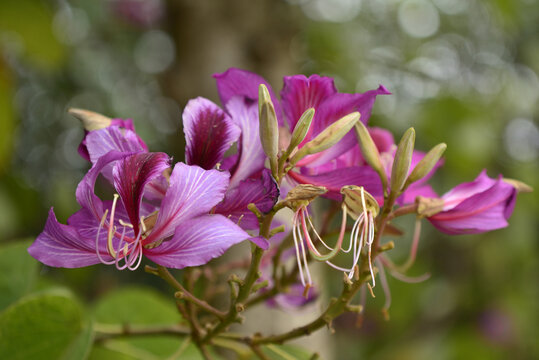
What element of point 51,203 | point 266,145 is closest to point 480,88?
point 51,203

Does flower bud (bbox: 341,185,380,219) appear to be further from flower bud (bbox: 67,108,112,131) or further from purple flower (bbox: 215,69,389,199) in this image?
flower bud (bbox: 67,108,112,131)

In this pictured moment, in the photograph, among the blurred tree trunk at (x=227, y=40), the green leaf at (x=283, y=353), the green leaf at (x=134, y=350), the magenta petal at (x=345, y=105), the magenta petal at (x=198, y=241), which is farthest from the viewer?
the blurred tree trunk at (x=227, y=40)

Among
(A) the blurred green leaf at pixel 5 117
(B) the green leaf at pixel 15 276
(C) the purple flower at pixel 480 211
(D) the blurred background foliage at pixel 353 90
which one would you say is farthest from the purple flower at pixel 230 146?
(A) the blurred green leaf at pixel 5 117

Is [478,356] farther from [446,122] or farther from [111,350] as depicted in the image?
[111,350]

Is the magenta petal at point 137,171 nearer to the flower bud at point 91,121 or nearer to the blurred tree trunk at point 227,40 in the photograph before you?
the flower bud at point 91,121

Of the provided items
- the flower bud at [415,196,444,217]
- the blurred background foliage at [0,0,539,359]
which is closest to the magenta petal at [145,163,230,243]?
the flower bud at [415,196,444,217]

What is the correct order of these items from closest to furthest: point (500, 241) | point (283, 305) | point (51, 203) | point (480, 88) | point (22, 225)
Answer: point (283, 305)
point (22, 225)
point (51, 203)
point (500, 241)
point (480, 88)

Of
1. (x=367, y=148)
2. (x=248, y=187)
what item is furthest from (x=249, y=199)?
(x=367, y=148)
